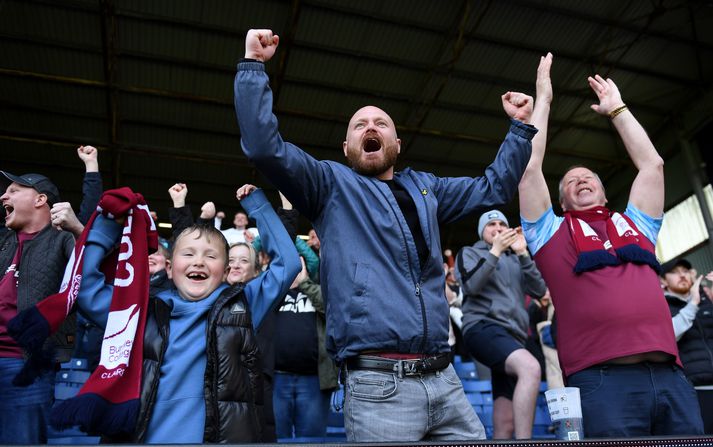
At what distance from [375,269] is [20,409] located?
1799 millimetres

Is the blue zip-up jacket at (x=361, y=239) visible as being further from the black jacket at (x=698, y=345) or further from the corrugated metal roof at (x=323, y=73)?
the corrugated metal roof at (x=323, y=73)

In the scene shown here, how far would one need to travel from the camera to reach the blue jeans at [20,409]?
8.19 feet

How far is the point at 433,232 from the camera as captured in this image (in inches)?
79.8

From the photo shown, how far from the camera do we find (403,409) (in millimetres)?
1709

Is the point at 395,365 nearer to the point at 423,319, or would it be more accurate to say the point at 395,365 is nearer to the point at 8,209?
the point at 423,319

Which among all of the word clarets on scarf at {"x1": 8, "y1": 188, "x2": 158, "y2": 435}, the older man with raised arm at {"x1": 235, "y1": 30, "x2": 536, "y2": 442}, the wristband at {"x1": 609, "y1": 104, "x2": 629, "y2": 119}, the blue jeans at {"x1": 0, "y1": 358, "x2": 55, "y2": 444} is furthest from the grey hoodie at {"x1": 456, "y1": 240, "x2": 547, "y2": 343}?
the blue jeans at {"x1": 0, "y1": 358, "x2": 55, "y2": 444}

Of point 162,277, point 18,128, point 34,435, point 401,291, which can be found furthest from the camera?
point 18,128

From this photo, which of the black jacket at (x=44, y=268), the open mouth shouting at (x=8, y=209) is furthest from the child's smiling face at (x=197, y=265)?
the open mouth shouting at (x=8, y=209)

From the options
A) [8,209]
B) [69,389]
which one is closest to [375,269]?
[8,209]

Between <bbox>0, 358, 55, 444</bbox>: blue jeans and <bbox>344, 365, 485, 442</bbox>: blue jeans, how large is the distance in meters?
1.58

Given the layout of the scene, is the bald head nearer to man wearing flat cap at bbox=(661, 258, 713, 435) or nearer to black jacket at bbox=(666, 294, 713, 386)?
man wearing flat cap at bbox=(661, 258, 713, 435)

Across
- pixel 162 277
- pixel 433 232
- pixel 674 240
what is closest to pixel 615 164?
pixel 674 240

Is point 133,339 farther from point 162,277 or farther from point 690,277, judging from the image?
point 690,277

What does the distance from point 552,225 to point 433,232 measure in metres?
0.85
